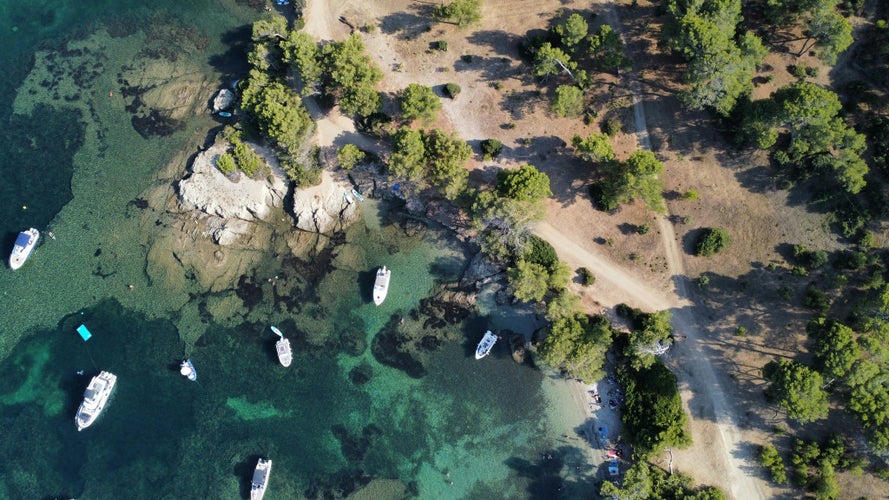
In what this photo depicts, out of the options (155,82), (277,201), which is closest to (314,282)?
(277,201)

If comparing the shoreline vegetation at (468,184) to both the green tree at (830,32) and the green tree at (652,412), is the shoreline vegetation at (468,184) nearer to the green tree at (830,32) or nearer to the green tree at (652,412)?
the green tree at (652,412)

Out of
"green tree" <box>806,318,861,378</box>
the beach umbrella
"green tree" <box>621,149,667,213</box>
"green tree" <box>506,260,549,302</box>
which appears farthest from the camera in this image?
the beach umbrella

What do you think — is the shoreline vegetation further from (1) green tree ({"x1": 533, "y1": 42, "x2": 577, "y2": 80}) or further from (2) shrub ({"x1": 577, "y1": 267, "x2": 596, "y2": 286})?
(1) green tree ({"x1": 533, "y1": 42, "x2": 577, "y2": 80})

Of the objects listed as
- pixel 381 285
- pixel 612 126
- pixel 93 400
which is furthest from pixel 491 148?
pixel 93 400

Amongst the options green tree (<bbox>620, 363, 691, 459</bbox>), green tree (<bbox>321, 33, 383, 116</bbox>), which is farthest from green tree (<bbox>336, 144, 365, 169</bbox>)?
green tree (<bbox>620, 363, 691, 459</bbox>)

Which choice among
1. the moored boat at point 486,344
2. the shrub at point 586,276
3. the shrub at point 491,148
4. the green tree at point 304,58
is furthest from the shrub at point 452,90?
the moored boat at point 486,344

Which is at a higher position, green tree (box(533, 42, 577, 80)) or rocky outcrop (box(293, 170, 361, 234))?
green tree (box(533, 42, 577, 80))
